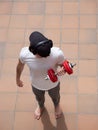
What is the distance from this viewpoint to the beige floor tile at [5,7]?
12.0ft

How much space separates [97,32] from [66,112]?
1088 mm

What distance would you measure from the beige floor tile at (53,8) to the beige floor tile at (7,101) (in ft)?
4.04

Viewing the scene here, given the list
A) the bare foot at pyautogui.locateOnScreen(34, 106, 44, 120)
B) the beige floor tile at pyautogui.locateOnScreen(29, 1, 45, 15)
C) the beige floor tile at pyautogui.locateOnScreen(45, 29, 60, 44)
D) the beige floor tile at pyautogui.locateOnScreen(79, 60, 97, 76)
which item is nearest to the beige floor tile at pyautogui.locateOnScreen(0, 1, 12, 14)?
the beige floor tile at pyautogui.locateOnScreen(29, 1, 45, 15)

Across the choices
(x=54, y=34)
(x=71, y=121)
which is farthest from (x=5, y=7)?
(x=71, y=121)

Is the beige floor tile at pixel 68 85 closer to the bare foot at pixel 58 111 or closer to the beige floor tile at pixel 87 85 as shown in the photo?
the beige floor tile at pixel 87 85

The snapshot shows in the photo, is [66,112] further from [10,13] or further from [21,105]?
[10,13]

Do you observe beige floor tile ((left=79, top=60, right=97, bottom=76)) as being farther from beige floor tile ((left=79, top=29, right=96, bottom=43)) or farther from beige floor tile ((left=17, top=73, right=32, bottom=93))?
beige floor tile ((left=17, top=73, right=32, bottom=93))

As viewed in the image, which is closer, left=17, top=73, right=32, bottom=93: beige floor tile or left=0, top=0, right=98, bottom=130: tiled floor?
left=0, top=0, right=98, bottom=130: tiled floor

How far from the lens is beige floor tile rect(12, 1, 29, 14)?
3647 millimetres

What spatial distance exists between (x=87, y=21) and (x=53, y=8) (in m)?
0.47

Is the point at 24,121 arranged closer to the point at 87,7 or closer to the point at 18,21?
the point at 18,21

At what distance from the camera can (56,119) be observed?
2.78 m

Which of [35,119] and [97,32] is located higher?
[97,32]

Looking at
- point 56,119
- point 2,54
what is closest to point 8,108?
point 56,119
